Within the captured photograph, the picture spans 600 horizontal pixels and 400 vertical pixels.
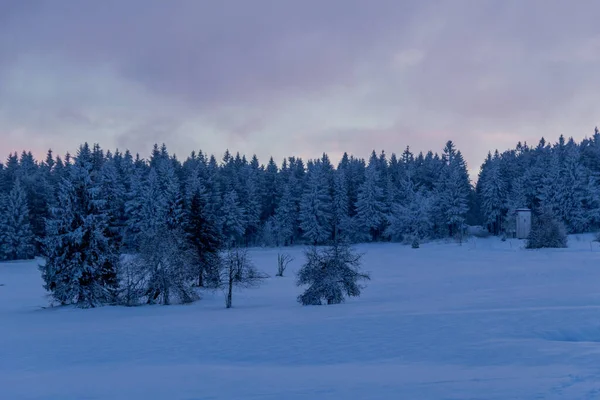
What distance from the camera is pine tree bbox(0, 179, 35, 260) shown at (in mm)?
72500

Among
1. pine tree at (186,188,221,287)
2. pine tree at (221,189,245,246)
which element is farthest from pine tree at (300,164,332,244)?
pine tree at (186,188,221,287)

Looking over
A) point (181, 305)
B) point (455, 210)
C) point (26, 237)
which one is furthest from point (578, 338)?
point (26, 237)

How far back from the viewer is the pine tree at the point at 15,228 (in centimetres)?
7250

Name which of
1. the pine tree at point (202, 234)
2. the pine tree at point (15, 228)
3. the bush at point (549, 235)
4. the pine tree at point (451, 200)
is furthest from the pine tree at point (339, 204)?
the pine tree at point (15, 228)

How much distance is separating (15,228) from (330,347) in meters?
71.1

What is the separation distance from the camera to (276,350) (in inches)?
671

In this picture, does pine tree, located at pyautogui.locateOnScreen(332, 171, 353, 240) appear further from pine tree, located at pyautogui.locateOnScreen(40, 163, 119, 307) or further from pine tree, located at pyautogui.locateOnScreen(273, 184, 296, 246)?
pine tree, located at pyautogui.locateOnScreen(40, 163, 119, 307)

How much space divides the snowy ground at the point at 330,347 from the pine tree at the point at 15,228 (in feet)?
151

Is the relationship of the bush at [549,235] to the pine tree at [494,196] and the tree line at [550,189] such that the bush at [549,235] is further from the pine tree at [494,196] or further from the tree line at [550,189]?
the pine tree at [494,196]

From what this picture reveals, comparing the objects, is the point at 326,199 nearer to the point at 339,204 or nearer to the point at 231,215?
the point at 339,204

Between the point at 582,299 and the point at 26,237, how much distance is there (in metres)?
74.1

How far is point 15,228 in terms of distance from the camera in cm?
7356

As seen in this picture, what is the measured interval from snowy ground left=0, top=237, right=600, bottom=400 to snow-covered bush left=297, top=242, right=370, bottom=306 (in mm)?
1169

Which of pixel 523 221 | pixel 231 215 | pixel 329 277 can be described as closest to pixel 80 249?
pixel 329 277
